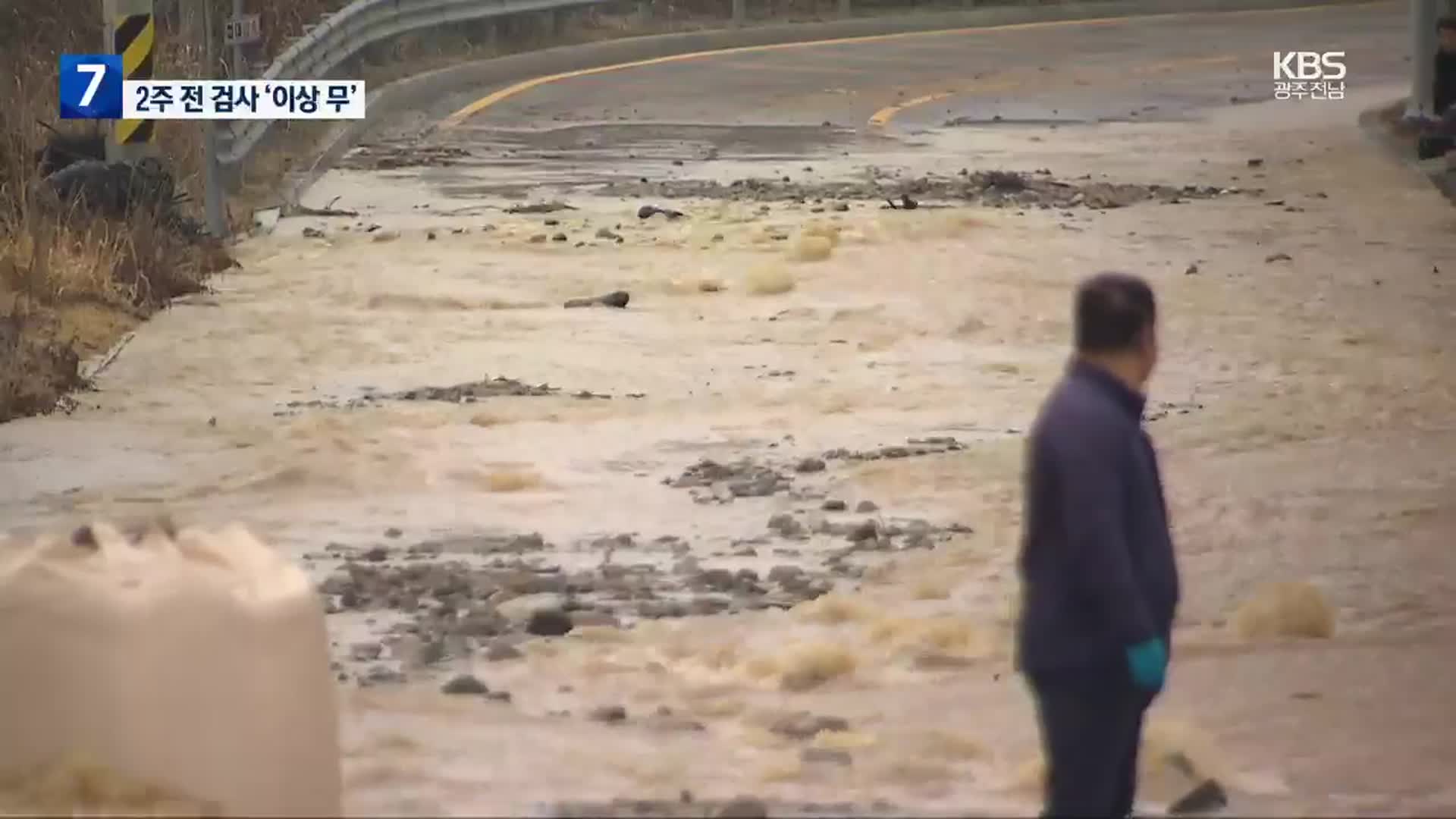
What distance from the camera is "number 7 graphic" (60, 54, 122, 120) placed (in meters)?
15.8

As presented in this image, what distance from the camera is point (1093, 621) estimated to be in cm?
520

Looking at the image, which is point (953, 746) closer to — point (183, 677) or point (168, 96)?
point (183, 677)

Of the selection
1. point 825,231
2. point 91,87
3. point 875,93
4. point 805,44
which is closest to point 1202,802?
point 825,231

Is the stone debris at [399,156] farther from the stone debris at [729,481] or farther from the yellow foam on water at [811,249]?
the stone debris at [729,481]

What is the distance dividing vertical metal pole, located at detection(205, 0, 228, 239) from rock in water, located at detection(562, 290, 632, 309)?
2843 mm

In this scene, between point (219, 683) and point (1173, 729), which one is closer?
point (219, 683)

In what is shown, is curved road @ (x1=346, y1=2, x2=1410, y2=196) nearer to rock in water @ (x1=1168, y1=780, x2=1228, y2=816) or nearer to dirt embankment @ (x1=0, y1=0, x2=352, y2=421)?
dirt embankment @ (x1=0, y1=0, x2=352, y2=421)

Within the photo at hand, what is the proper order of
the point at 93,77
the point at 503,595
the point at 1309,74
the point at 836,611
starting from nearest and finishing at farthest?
the point at 836,611 < the point at 503,595 < the point at 93,77 < the point at 1309,74

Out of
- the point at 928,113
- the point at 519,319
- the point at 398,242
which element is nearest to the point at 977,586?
the point at 519,319

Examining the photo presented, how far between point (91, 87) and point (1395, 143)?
1045 centimetres

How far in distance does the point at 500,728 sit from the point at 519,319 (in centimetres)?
729

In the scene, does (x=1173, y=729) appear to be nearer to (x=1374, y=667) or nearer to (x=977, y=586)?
(x=1374, y=667)

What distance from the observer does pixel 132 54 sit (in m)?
16.0

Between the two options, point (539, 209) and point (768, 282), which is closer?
point (768, 282)
